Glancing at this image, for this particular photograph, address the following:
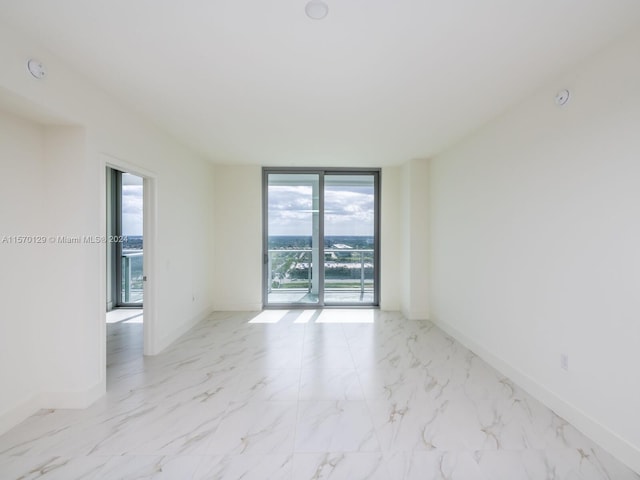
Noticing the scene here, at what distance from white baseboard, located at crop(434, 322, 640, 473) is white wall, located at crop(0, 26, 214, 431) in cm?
351

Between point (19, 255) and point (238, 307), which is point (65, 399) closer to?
point (19, 255)

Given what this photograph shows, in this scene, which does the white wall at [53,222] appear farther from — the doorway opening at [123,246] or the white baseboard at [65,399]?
the doorway opening at [123,246]

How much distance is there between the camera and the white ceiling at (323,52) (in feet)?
5.12

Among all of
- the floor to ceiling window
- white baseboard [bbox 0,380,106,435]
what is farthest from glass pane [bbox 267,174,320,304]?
white baseboard [bbox 0,380,106,435]

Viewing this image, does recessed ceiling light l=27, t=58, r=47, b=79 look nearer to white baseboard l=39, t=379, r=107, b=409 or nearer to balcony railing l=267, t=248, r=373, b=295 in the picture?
white baseboard l=39, t=379, r=107, b=409

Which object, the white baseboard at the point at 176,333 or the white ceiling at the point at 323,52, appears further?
the white baseboard at the point at 176,333

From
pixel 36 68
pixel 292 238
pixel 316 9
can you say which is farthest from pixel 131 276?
pixel 316 9

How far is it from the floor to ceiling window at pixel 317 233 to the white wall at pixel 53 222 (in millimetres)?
2828

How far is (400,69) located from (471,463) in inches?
98.8

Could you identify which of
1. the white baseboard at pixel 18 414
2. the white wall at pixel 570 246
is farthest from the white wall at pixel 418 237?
the white baseboard at pixel 18 414

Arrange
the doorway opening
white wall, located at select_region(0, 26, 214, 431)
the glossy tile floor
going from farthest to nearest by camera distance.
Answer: the doorway opening → white wall, located at select_region(0, 26, 214, 431) → the glossy tile floor

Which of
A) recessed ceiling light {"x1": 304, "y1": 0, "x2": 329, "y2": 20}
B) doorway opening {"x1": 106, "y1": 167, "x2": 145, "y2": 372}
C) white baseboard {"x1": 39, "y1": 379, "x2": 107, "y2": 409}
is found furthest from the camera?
doorway opening {"x1": 106, "y1": 167, "x2": 145, "y2": 372}

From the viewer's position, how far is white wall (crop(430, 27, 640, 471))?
178 cm

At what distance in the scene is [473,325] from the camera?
3457 millimetres
